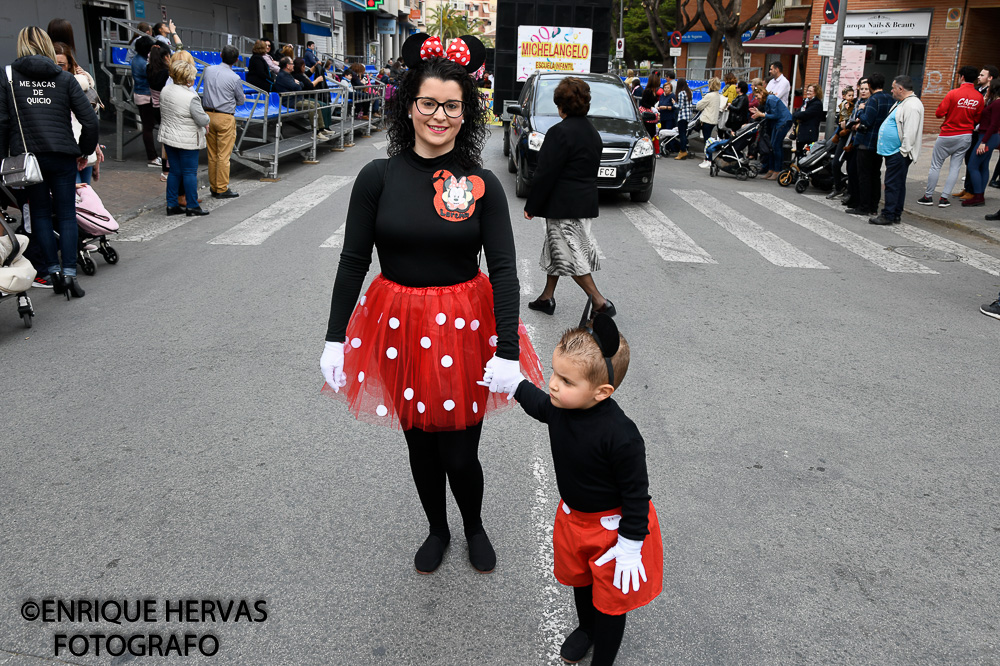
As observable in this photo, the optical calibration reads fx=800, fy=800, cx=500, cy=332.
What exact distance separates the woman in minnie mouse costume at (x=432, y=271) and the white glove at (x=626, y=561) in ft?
2.16

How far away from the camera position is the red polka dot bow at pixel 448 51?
114 inches

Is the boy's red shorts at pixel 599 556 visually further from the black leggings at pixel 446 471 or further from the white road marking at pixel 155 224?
the white road marking at pixel 155 224

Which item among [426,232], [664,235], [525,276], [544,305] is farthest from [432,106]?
[664,235]

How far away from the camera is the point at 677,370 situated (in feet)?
18.0

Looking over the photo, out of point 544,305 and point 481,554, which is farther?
point 544,305

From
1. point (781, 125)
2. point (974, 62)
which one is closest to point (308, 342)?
point (781, 125)

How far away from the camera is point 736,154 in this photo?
15.4 meters

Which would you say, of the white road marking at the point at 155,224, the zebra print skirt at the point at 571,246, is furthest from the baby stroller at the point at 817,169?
the white road marking at the point at 155,224

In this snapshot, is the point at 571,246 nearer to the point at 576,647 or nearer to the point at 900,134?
the point at 576,647

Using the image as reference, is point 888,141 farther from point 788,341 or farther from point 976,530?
point 976,530

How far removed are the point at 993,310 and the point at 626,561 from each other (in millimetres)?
6235

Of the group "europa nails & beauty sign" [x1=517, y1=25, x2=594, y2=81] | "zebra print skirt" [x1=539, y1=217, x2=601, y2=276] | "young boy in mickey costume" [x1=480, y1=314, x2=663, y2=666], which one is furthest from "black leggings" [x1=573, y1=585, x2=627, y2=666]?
"europa nails & beauty sign" [x1=517, y1=25, x2=594, y2=81]

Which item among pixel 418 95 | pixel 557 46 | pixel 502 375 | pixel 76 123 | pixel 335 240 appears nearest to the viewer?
pixel 502 375

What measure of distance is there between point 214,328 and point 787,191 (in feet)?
37.1
